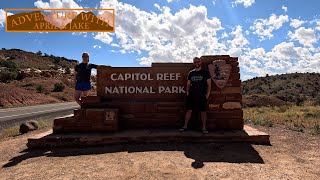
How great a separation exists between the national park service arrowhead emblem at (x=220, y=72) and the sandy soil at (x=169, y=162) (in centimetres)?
154

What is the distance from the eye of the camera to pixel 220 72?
772cm

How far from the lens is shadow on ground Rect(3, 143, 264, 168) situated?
5891 mm

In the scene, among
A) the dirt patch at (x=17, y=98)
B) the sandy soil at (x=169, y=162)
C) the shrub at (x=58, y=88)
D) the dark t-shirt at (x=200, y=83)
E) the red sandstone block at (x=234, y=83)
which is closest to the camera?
the sandy soil at (x=169, y=162)

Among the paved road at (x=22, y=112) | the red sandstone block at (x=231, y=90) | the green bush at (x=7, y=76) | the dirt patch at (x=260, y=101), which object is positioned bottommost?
the paved road at (x=22, y=112)

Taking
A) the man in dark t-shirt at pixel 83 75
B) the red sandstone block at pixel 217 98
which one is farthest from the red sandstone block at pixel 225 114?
the man in dark t-shirt at pixel 83 75

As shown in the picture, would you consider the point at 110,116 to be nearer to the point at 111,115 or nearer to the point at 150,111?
the point at 111,115

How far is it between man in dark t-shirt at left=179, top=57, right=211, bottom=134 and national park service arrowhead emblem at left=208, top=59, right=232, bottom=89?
1.33ft

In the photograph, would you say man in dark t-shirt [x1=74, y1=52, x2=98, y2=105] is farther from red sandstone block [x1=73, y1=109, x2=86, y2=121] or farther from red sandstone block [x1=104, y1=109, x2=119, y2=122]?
red sandstone block [x1=104, y1=109, x2=119, y2=122]

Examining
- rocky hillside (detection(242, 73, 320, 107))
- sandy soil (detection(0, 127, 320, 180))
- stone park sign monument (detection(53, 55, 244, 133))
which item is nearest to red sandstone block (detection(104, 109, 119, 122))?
stone park sign monument (detection(53, 55, 244, 133))

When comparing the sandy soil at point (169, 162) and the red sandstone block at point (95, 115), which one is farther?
the red sandstone block at point (95, 115)

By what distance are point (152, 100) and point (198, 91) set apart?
132 centimetres

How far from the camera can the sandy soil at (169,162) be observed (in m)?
5.09

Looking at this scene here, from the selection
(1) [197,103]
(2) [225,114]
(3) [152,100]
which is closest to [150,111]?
(3) [152,100]

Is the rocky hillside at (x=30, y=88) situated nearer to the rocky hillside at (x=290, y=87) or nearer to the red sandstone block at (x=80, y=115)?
the red sandstone block at (x=80, y=115)
